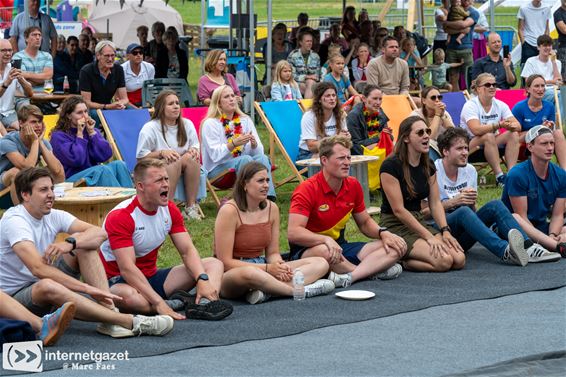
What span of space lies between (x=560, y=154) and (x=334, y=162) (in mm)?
4116

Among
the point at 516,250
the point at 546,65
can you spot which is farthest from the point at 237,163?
the point at 546,65

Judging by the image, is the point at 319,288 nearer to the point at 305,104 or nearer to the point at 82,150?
the point at 82,150

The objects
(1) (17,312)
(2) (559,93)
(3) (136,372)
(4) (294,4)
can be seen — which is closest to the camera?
(3) (136,372)

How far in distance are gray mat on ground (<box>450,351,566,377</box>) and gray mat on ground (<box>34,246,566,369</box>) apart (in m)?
1.21

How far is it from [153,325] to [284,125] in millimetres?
5332

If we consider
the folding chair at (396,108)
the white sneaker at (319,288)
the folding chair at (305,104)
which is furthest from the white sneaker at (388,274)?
the folding chair at (396,108)

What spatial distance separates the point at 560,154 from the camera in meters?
11.1

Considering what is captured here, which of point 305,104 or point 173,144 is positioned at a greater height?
point 305,104

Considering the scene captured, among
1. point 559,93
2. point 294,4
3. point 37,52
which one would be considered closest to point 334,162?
point 37,52

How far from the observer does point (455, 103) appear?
495 inches

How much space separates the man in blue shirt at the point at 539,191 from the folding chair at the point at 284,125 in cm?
276

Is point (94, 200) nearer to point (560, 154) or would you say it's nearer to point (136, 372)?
point (136, 372)

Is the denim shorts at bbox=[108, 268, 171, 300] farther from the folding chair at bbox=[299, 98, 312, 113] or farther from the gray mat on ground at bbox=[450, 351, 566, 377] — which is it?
the folding chair at bbox=[299, 98, 312, 113]

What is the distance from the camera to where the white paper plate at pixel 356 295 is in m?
7.17
